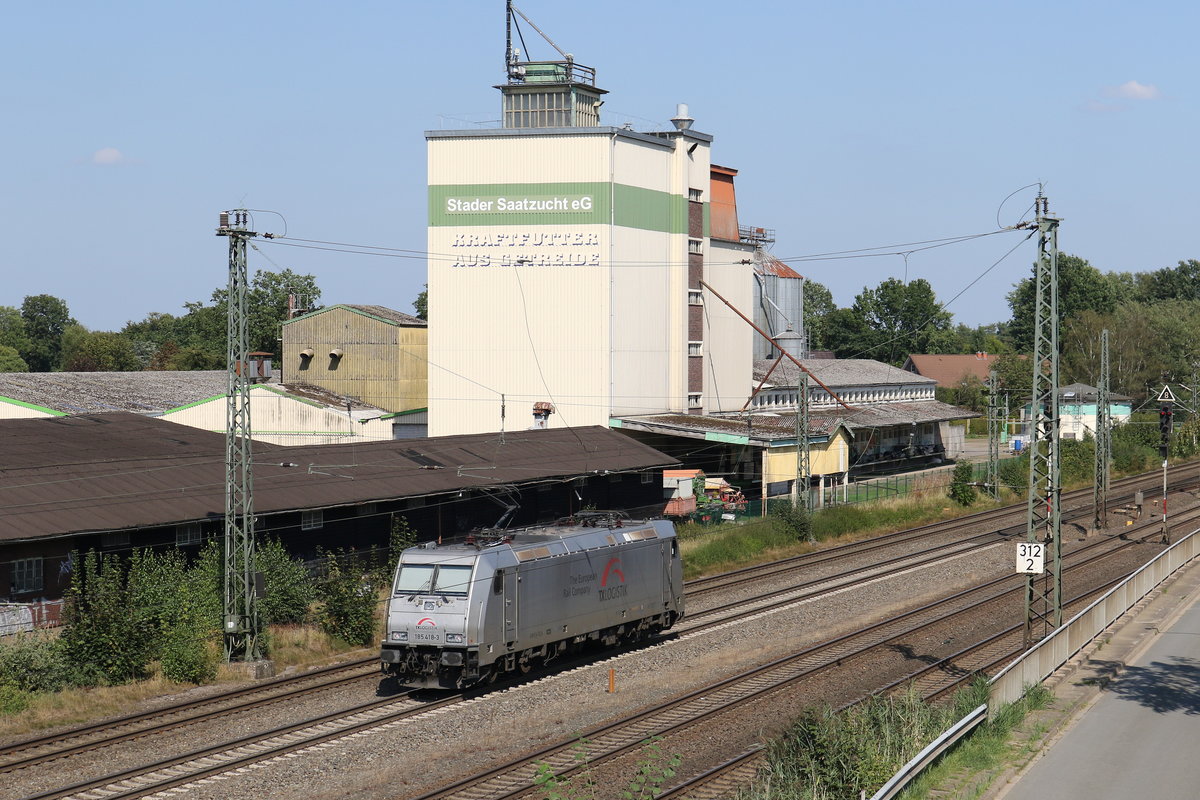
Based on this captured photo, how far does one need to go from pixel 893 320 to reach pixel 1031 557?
137 m

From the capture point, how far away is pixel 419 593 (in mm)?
25391

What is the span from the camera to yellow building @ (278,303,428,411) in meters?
74.8

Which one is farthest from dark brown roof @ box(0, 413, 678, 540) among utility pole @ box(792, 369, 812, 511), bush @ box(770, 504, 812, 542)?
utility pole @ box(792, 369, 812, 511)

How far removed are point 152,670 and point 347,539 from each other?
11.8 meters

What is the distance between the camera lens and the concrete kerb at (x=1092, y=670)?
1934 centimetres

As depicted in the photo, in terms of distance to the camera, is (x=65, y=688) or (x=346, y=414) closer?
(x=65, y=688)

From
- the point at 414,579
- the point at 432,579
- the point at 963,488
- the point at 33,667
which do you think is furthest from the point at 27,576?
the point at 963,488

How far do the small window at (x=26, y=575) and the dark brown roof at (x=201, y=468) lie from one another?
113 cm

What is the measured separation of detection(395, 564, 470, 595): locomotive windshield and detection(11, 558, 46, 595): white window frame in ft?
34.2

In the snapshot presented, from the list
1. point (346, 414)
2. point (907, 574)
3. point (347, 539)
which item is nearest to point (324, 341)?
point (346, 414)

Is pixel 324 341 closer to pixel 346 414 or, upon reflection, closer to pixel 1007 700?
pixel 346 414

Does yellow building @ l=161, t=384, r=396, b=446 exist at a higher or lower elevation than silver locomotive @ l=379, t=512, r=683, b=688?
higher

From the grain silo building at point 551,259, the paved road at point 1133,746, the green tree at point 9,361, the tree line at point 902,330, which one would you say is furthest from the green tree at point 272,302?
the paved road at point 1133,746

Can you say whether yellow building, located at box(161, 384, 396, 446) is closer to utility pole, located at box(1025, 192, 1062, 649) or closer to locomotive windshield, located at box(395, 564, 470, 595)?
locomotive windshield, located at box(395, 564, 470, 595)
